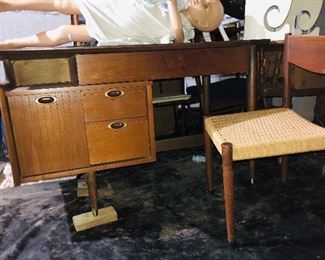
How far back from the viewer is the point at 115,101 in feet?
4.12

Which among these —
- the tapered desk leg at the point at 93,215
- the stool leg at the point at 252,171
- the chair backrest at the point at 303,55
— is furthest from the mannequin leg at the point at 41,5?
the stool leg at the point at 252,171

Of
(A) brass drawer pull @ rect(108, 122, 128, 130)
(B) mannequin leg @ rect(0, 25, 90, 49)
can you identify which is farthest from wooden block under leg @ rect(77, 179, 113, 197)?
(B) mannequin leg @ rect(0, 25, 90, 49)

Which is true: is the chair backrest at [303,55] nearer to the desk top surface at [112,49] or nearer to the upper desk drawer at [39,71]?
the desk top surface at [112,49]

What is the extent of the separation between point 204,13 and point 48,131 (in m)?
0.96

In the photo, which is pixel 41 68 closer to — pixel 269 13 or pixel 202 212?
pixel 202 212

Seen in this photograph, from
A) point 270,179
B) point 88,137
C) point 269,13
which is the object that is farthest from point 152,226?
point 269,13

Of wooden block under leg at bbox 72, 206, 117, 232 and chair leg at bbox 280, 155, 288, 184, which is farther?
chair leg at bbox 280, 155, 288, 184

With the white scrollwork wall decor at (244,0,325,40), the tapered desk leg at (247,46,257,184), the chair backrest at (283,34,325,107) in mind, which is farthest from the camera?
the white scrollwork wall decor at (244,0,325,40)

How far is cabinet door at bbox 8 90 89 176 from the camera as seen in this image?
1146mm

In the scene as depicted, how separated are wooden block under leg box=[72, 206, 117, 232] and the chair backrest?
3.28 feet

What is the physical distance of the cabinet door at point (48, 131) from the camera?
3.76ft

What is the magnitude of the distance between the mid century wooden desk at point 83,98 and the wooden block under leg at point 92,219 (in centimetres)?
8

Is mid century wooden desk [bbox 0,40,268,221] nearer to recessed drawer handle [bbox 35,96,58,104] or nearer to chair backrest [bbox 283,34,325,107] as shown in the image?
recessed drawer handle [bbox 35,96,58,104]

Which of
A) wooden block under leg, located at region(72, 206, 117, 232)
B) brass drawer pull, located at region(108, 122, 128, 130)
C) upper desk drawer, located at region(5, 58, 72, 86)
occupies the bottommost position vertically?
wooden block under leg, located at region(72, 206, 117, 232)
